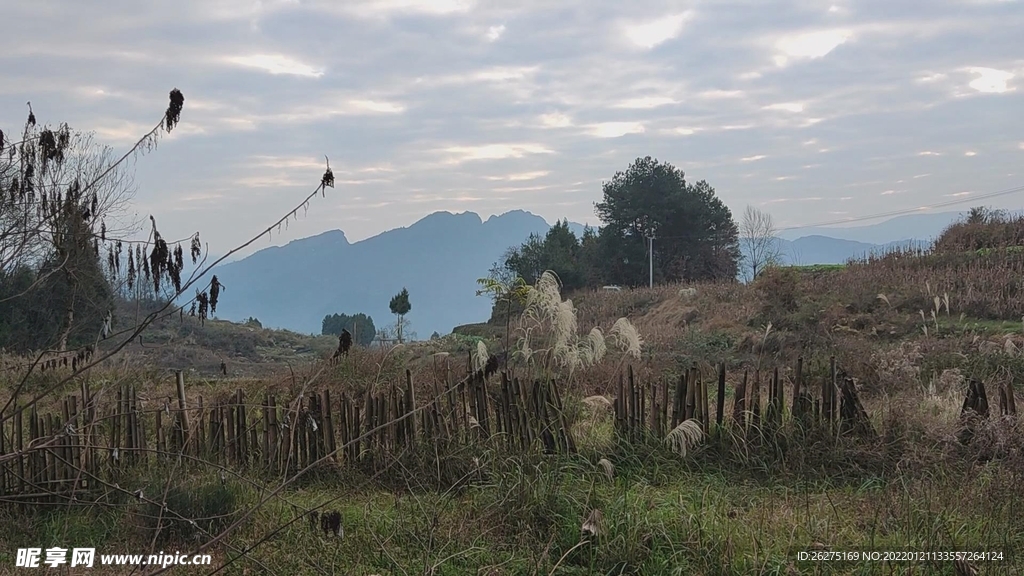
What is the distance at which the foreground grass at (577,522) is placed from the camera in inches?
138

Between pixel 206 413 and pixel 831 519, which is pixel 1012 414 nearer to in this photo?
pixel 831 519

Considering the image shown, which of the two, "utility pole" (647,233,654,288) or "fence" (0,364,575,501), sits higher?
"utility pole" (647,233,654,288)

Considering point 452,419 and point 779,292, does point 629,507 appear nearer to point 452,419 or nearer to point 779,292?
point 452,419

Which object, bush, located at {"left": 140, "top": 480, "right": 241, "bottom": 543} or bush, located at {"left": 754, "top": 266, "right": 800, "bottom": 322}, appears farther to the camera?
bush, located at {"left": 754, "top": 266, "right": 800, "bottom": 322}

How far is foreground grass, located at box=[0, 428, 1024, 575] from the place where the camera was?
3.51 metres

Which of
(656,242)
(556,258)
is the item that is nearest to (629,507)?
(556,258)

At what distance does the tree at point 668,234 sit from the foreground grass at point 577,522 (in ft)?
Result: 108

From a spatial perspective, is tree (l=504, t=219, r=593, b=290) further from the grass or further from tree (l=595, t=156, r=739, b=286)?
the grass

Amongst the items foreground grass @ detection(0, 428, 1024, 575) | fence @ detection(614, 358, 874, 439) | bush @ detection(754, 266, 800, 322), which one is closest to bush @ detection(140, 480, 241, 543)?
foreground grass @ detection(0, 428, 1024, 575)

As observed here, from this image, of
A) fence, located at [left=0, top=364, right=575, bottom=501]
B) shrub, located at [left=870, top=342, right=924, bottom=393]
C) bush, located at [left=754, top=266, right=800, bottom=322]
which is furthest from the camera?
bush, located at [left=754, top=266, right=800, bottom=322]

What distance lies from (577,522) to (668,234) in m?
35.0

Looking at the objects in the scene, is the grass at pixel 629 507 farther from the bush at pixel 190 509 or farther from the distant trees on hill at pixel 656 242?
the distant trees on hill at pixel 656 242

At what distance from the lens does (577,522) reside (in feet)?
12.5

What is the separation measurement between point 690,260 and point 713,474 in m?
33.2
